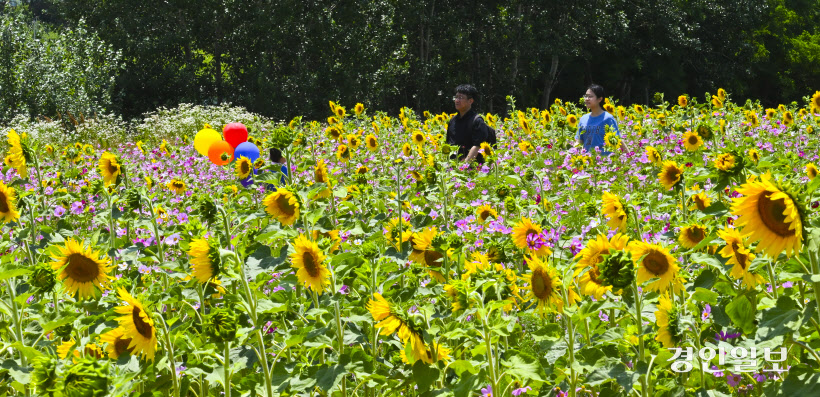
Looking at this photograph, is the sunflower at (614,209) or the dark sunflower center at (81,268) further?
the sunflower at (614,209)

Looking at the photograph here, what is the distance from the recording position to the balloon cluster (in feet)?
21.6

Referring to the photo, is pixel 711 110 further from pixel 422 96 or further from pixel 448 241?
pixel 422 96

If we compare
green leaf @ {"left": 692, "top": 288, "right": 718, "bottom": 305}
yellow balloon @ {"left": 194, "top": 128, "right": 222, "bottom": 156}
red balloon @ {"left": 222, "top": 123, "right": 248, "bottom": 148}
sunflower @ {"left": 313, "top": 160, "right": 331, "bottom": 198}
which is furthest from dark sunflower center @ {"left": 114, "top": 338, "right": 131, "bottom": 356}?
red balloon @ {"left": 222, "top": 123, "right": 248, "bottom": 148}

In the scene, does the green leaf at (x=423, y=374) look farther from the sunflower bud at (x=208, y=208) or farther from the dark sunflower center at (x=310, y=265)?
the sunflower bud at (x=208, y=208)

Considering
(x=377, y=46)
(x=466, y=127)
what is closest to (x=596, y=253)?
(x=466, y=127)

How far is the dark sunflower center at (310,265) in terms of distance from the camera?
2.28 m

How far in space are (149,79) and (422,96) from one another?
9.23m

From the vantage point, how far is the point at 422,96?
79.3 ft

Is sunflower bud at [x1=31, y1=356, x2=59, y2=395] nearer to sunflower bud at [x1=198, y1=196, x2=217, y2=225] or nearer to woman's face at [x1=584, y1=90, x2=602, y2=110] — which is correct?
sunflower bud at [x1=198, y1=196, x2=217, y2=225]

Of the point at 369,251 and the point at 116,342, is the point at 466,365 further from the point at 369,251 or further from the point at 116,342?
the point at 116,342

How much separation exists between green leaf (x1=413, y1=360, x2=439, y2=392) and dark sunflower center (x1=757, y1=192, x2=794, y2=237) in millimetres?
925

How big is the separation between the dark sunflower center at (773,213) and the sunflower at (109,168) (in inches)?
114

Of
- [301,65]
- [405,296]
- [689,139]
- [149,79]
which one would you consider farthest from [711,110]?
[149,79]

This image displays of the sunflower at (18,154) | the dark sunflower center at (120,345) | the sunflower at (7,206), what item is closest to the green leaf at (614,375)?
the dark sunflower center at (120,345)
